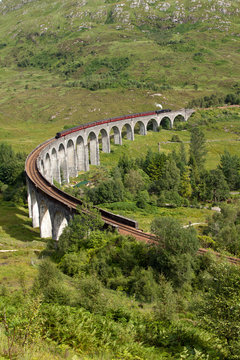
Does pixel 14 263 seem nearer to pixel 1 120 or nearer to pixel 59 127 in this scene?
pixel 59 127

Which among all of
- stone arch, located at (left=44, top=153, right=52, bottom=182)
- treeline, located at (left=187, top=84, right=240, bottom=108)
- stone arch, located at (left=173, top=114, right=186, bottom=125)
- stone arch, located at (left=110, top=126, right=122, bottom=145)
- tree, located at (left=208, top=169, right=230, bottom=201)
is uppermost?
treeline, located at (left=187, top=84, right=240, bottom=108)

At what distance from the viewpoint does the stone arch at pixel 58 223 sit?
164ft

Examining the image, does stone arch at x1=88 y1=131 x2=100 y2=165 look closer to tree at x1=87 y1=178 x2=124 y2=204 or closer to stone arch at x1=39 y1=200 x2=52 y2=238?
tree at x1=87 y1=178 x2=124 y2=204

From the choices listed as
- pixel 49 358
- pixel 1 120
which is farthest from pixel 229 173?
pixel 1 120

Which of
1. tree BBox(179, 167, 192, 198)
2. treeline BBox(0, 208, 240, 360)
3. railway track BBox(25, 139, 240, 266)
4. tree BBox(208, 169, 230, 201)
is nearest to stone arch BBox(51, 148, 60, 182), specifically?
railway track BBox(25, 139, 240, 266)

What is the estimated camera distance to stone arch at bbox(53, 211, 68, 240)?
4997cm

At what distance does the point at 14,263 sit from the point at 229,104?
13636 centimetres

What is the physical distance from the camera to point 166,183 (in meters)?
72.9

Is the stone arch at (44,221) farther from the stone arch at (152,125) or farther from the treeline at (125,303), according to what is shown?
the stone arch at (152,125)

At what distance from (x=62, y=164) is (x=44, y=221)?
29.7 metres

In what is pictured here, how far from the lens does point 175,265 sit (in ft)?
100

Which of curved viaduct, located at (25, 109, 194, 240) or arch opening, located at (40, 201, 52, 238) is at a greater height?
curved viaduct, located at (25, 109, 194, 240)

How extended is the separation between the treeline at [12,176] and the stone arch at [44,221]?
54.8 feet

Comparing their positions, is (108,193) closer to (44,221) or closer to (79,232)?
(44,221)
